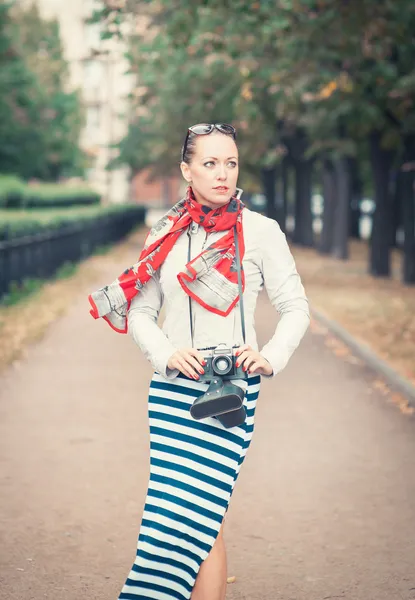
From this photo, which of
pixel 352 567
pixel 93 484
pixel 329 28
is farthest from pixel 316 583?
pixel 329 28

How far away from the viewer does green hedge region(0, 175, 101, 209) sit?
2259cm

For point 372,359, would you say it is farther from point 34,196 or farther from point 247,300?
point 34,196

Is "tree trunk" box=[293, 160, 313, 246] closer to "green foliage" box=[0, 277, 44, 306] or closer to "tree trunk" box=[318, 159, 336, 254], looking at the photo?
"tree trunk" box=[318, 159, 336, 254]

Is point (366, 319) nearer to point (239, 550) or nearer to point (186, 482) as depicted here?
point (239, 550)

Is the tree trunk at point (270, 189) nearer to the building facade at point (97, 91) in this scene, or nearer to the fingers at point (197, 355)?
the fingers at point (197, 355)

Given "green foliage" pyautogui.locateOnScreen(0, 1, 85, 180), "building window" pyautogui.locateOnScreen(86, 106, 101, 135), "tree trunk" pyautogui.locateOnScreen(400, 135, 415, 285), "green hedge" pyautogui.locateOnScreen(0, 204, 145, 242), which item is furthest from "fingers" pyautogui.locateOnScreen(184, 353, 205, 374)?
"building window" pyautogui.locateOnScreen(86, 106, 101, 135)

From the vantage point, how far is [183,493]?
3.41 m

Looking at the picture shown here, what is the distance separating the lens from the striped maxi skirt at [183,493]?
3.42 metres

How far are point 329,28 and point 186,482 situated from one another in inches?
487

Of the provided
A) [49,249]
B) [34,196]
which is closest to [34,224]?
[49,249]

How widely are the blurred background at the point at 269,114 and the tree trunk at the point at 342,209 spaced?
51mm

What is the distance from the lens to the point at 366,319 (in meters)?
15.1

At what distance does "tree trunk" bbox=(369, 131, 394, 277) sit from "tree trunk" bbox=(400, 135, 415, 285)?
39.0 inches

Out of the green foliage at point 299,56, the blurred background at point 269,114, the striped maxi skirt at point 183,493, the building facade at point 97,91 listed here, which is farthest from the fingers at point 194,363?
the building facade at point 97,91
